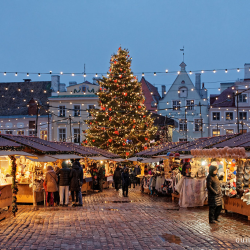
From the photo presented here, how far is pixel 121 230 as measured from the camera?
1021 centimetres

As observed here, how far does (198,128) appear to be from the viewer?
50.1 m

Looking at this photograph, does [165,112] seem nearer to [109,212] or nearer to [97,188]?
[97,188]

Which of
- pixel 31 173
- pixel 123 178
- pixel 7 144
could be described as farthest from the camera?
pixel 123 178

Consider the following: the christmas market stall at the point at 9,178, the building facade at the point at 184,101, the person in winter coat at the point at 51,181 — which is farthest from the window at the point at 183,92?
the christmas market stall at the point at 9,178

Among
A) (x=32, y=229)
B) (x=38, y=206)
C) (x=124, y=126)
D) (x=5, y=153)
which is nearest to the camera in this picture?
(x=32, y=229)

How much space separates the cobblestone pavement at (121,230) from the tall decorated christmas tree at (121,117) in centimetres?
1971

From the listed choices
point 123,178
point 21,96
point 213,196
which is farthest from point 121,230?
point 21,96

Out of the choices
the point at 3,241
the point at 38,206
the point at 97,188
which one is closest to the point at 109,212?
the point at 38,206

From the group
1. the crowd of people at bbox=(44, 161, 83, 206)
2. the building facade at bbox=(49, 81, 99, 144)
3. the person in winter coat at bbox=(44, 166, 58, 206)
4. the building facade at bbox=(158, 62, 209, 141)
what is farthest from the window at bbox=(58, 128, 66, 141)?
the person in winter coat at bbox=(44, 166, 58, 206)

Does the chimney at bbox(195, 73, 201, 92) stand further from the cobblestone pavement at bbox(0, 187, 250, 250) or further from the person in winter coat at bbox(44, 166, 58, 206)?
the cobblestone pavement at bbox(0, 187, 250, 250)

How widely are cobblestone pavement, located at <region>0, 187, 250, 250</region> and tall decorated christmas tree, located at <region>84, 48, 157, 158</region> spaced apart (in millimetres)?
19706

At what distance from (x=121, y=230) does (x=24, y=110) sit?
42879mm

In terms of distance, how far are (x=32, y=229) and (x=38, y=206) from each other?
5.47 meters

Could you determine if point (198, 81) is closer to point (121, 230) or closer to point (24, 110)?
point (24, 110)
